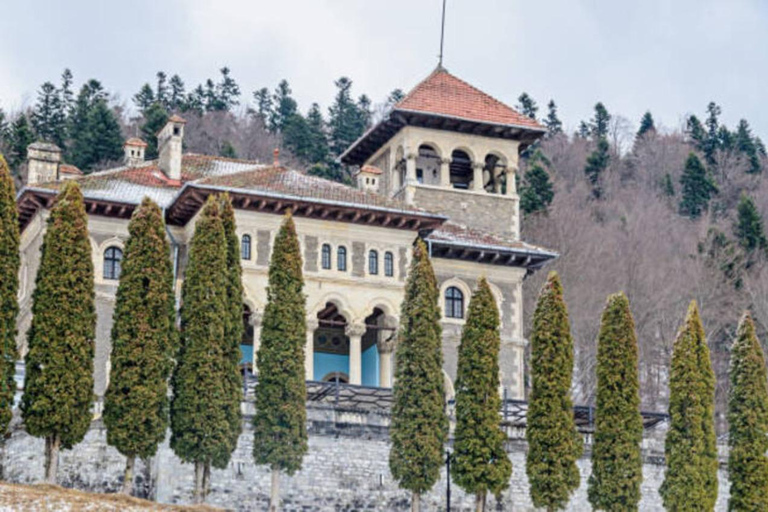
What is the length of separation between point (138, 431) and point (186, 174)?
16650 mm

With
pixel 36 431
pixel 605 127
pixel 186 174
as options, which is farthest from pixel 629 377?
pixel 605 127

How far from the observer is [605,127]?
10381 centimetres

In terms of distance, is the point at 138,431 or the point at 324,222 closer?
the point at 138,431

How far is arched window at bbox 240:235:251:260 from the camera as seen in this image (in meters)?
43.2

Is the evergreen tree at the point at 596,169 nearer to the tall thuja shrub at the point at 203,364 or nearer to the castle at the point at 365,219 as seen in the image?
the castle at the point at 365,219

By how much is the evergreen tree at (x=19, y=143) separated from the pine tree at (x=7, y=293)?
3467cm

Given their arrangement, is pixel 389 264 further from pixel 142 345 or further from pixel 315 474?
pixel 142 345

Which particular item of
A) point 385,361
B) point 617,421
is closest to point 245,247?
point 385,361

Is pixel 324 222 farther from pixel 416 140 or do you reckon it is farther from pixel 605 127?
pixel 605 127

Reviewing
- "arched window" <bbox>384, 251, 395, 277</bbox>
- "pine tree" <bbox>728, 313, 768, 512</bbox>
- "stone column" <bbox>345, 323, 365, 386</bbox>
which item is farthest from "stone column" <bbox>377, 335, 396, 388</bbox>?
"pine tree" <bbox>728, 313, 768, 512</bbox>

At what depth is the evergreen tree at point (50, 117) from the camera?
72.8 meters

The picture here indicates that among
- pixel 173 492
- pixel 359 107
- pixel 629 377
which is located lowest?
pixel 173 492

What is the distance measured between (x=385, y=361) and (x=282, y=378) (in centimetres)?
1137

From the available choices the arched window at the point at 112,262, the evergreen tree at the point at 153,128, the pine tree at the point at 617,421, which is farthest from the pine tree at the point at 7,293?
the evergreen tree at the point at 153,128
